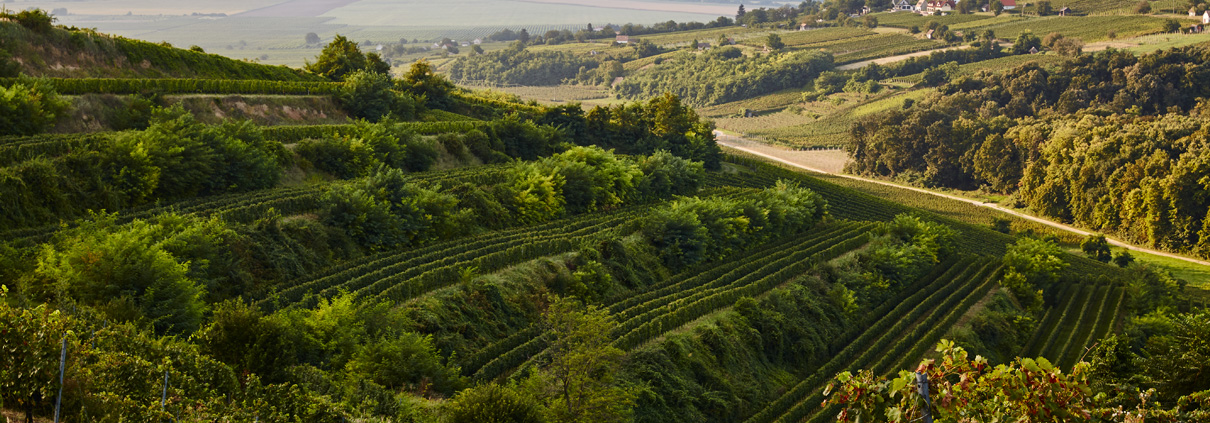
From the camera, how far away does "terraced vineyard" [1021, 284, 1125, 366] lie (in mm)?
49338

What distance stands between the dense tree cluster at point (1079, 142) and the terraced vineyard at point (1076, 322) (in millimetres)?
31952

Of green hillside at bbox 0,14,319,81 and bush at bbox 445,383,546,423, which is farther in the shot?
green hillside at bbox 0,14,319,81

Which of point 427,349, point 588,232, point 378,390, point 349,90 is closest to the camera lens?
point 378,390

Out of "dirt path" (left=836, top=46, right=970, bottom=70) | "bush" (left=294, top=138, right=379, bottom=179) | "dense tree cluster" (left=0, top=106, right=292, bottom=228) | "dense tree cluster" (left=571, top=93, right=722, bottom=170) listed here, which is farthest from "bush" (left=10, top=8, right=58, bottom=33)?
"dirt path" (left=836, top=46, right=970, bottom=70)

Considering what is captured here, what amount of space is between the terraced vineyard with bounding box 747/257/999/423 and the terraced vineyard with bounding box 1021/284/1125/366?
4612 millimetres

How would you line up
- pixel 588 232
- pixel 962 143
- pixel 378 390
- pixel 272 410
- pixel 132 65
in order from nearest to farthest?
pixel 272 410, pixel 378 390, pixel 588 232, pixel 132 65, pixel 962 143

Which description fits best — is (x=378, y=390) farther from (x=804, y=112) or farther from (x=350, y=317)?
(x=804, y=112)

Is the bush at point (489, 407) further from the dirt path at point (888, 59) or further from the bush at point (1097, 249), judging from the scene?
the dirt path at point (888, 59)

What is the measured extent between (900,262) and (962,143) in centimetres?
7470

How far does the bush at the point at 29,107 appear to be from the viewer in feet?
125

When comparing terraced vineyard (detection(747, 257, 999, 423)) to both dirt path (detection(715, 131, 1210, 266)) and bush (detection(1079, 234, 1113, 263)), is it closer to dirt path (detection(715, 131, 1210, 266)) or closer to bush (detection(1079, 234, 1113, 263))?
bush (detection(1079, 234, 1113, 263))

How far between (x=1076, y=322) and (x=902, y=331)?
19.0 meters

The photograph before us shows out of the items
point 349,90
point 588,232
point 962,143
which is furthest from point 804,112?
point 588,232

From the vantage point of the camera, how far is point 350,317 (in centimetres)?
2577
